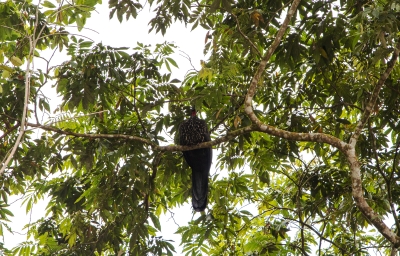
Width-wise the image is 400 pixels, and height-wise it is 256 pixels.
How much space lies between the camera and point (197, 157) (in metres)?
4.56

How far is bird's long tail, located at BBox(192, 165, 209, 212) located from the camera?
445 cm

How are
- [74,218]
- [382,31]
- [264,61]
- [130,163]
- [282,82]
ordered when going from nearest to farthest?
[382,31] → [264,61] → [130,163] → [74,218] → [282,82]

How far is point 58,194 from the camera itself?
16.1ft

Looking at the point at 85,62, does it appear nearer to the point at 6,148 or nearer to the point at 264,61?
the point at 6,148

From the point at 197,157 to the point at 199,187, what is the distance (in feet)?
0.93

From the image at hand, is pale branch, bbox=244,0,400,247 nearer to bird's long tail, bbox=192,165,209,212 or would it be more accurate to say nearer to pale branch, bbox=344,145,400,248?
pale branch, bbox=344,145,400,248

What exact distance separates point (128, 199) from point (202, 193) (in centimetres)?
69

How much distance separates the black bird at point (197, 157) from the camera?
4.46 m

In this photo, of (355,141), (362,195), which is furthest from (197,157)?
(362,195)

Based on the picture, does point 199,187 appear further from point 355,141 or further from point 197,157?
point 355,141

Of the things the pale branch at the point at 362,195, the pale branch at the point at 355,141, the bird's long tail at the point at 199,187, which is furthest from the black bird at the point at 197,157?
the pale branch at the point at 362,195

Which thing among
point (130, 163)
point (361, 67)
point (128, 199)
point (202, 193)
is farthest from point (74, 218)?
point (361, 67)

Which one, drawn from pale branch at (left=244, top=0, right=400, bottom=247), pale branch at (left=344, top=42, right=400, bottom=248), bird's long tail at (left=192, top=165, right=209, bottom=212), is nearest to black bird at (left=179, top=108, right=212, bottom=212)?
bird's long tail at (left=192, top=165, right=209, bottom=212)

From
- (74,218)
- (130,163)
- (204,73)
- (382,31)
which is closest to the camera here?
(382,31)
